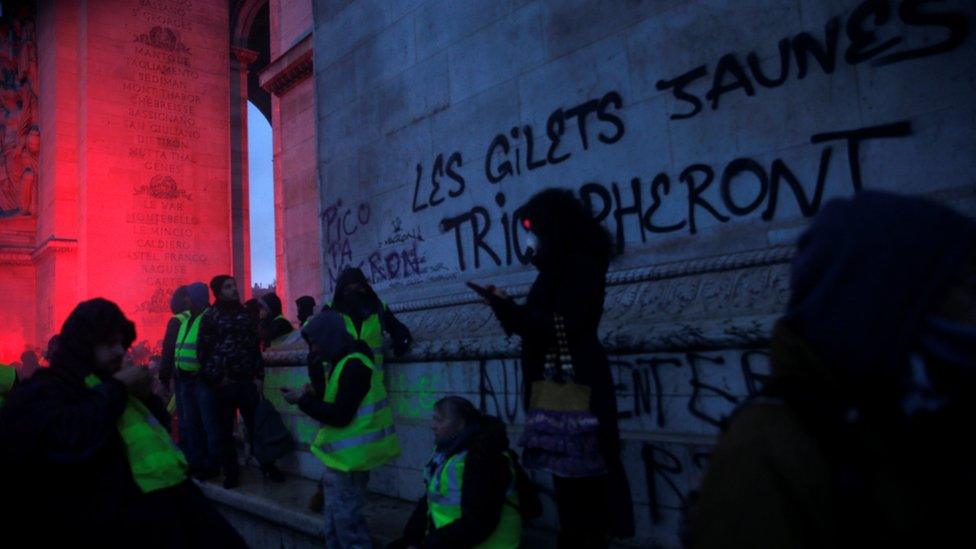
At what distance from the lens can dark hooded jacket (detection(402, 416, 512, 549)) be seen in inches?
118

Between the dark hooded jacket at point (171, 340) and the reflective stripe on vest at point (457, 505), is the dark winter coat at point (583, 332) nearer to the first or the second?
the reflective stripe on vest at point (457, 505)

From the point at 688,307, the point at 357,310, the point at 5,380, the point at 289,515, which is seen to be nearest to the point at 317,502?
the point at 289,515

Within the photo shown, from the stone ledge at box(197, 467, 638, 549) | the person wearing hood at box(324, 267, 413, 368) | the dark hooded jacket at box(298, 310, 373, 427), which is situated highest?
the person wearing hood at box(324, 267, 413, 368)

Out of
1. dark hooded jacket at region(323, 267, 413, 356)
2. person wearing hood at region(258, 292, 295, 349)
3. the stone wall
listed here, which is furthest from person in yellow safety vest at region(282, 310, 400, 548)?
person wearing hood at region(258, 292, 295, 349)

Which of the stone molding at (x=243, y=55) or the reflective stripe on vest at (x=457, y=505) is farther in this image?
the stone molding at (x=243, y=55)

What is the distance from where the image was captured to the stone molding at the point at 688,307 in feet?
10.5

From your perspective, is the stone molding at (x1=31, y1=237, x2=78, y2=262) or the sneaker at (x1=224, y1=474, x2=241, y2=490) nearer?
the sneaker at (x1=224, y1=474, x2=241, y2=490)

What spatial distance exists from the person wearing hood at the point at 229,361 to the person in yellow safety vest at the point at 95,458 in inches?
135

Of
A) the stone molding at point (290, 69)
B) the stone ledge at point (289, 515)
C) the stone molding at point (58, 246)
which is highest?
the stone molding at point (290, 69)

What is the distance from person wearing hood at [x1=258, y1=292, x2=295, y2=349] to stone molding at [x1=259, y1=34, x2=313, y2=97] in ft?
14.8

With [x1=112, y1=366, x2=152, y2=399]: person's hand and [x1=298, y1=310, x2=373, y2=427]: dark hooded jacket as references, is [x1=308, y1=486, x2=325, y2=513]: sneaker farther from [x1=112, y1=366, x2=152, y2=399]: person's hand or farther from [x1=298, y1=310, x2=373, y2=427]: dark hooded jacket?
[x1=112, y1=366, x2=152, y2=399]: person's hand

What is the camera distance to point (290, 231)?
10234 millimetres

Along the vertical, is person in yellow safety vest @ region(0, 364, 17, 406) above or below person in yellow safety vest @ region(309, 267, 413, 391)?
below

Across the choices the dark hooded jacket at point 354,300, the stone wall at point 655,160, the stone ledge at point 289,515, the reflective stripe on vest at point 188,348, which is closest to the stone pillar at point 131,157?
the reflective stripe on vest at point 188,348
